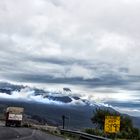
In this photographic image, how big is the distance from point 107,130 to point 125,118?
232 ft

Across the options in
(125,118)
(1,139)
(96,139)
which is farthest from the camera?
(125,118)

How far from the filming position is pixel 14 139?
135ft

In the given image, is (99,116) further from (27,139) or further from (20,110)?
(27,139)

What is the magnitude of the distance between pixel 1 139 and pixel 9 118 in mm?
39300

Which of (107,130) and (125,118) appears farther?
(125,118)

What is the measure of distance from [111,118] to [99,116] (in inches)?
2766

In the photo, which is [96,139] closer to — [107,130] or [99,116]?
[107,130]

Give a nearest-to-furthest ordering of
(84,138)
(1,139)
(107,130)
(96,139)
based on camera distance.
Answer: (107,130)
(96,139)
(1,139)
(84,138)

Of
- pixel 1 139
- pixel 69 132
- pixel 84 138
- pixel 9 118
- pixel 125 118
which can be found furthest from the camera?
pixel 125 118

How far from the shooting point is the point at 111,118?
1361 inches

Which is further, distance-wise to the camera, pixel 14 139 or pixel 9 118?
pixel 9 118

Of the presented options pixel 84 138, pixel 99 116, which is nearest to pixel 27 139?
pixel 84 138

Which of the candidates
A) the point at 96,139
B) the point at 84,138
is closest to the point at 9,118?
the point at 84,138

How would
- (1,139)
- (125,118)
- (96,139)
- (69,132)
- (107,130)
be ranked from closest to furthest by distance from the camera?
1. (107,130)
2. (96,139)
3. (1,139)
4. (69,132)
5. (125,118)
